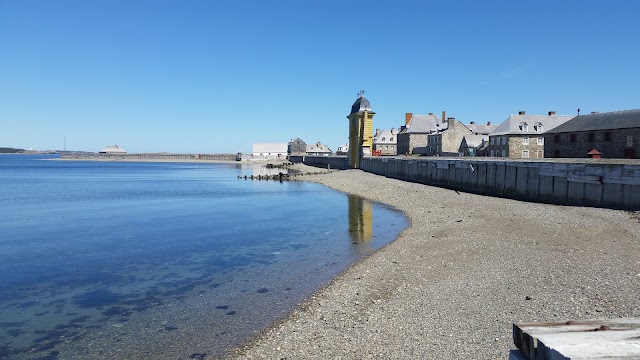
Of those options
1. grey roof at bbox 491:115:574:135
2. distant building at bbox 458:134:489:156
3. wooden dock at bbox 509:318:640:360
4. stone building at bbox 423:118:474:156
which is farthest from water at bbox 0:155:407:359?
stone building at bbox 423:118:474:156

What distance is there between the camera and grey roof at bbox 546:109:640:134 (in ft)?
143

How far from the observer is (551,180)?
2539cm

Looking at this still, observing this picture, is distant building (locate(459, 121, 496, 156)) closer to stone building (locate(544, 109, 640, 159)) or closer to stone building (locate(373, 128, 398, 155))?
stone building (locate(544, 109, 640, 159))

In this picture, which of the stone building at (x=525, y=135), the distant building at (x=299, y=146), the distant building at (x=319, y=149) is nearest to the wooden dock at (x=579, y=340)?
the stone building at (x=525, y=135)

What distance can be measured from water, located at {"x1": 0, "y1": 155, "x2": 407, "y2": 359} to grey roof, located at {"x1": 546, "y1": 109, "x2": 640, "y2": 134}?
3045cm

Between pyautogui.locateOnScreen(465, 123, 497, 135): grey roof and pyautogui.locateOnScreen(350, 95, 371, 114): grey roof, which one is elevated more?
pyautogui.locateOnScreen(350, 95, 371, 114): grey roof

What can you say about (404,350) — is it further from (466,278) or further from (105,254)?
(105,254)

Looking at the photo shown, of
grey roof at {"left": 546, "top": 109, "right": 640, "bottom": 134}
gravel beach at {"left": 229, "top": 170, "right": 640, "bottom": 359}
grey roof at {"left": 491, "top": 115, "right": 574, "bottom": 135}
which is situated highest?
grey roof at {"left": 491, "top": 115, "right": 574, "bottom": 135}

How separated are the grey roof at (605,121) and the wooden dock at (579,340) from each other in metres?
49.2

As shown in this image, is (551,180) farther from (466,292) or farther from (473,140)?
(473,140)

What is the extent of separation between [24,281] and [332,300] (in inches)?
420

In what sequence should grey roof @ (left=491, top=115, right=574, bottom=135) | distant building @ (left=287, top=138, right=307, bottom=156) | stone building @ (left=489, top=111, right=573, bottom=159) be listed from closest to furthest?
stone building @ (left=489, top=111, right=573, bottom=159) < grey roof @ (left=491, top=115, right=574, bottom=135) < distant building @ (left=287, top=138, right=307, bottom=156)

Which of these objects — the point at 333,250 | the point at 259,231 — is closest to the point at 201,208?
the point at 259,231

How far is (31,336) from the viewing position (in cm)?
993
